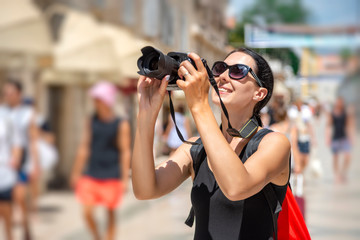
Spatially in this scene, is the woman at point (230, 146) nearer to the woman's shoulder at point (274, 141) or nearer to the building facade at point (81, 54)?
the woman's shoulder at point (274, 141)

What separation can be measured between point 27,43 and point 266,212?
24.1 ft

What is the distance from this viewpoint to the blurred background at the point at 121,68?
7320 mm

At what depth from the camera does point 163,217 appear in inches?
329

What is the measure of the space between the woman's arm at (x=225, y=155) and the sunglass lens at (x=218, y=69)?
0.23 metres

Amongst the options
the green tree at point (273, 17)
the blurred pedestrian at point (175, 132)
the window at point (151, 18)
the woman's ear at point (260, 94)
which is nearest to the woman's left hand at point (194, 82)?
the woman's ear at point (260, 94)

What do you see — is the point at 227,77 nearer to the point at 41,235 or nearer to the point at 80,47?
the point at 41,235

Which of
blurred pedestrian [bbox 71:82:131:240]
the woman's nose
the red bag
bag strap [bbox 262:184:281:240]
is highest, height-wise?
the woman's nose

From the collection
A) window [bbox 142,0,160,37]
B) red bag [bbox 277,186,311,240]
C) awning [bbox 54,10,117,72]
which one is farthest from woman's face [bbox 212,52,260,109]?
window [bbox 142,0,160,37]

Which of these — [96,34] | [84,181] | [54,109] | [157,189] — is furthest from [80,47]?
[157,189]

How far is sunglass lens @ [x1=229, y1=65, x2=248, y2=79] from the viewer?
227 centimetres

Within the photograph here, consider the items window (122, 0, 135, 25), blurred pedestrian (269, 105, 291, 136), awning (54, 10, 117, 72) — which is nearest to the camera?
blurred pedestrian (269, 105, 291, 136)

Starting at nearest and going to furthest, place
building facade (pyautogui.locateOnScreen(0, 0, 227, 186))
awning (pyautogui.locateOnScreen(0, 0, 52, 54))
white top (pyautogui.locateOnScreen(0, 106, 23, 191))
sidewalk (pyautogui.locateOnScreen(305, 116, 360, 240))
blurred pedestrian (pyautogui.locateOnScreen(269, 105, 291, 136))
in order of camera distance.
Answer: white top (pyautogui.locateOnScreen(0, 106, 23, 191)), blurred pedestrian (pyautogui.locateOnScreen(269, 105, 291, 136)), sidewalk (pyautogui.locateOnScreen(305, 116, 360, 240)), awning (pyautogui.locateOnScreen(0, 0, 52, 54)), building facade (pyautogui.locateOnScreen(0, 0, 227, 186))

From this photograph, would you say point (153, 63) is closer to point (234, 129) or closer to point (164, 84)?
point (164, 84)

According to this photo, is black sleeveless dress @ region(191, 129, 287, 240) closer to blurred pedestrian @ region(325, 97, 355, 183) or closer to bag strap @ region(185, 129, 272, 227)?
bag strap @ region(185, 129, 272, 227)
